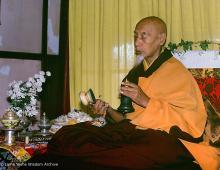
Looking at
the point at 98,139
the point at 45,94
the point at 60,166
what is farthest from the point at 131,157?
the point at 45,94

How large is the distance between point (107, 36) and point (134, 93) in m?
1.70

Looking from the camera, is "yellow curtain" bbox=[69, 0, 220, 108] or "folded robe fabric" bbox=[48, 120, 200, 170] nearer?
"folded robe fabric" bbox=[48, 120, 200, 170]

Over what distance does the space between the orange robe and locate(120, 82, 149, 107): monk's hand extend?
5 cm

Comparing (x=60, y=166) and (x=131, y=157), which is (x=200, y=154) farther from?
(x=60, y=166)

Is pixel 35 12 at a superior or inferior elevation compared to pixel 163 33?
superior

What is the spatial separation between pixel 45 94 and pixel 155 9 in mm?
1547

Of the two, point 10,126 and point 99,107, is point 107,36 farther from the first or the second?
point 10,126

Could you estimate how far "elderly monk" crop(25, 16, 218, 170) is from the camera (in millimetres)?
2166

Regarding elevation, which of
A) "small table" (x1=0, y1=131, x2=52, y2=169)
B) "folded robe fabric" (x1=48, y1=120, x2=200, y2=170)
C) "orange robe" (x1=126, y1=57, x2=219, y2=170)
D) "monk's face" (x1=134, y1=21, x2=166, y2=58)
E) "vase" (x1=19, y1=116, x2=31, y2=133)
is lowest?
"small table" (x1=0, y1=131, x2=52, y2=169)

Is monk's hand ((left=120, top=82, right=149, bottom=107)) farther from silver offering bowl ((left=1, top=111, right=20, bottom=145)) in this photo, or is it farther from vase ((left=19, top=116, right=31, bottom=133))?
vase ((left=19, top=116, right=31, bottom=133))

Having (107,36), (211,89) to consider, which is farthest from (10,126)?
(107,36)

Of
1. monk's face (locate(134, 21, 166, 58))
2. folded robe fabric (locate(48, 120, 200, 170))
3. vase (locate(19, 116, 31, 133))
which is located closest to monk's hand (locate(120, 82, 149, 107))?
folded robe fabric (locate(48, 120, 200, 170))

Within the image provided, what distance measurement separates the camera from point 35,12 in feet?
13.1

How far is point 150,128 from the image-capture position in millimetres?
2570
